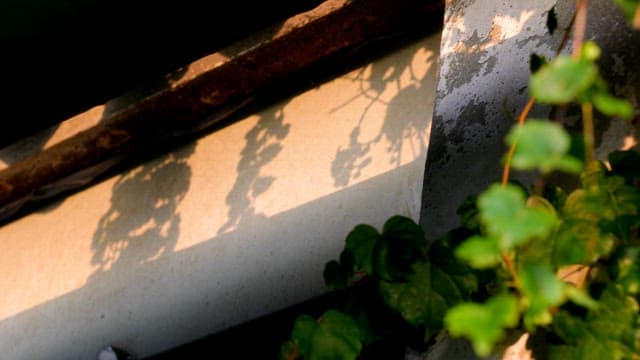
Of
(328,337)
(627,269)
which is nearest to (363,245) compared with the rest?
(328,337)

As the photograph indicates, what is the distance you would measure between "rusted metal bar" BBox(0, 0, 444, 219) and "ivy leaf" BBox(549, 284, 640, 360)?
1074 millimetres

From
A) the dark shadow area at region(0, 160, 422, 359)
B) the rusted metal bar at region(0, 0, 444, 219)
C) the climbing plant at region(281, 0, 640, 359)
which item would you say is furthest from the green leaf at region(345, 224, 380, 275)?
the rusted metal bar at region(0, 0, 444, 219)

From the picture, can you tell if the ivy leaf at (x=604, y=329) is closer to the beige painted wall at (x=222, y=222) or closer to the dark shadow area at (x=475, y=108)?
the dark shadow area at (x=475, y=108)

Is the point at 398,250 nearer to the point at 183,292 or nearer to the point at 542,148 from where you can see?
the point at 542,148

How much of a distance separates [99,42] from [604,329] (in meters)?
1.90

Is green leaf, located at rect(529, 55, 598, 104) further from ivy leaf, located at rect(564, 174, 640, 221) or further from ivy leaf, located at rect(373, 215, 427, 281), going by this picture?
ivy leaf, located at rect(373, 215, 427, 281)

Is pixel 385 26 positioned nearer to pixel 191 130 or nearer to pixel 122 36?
pixel 191 130

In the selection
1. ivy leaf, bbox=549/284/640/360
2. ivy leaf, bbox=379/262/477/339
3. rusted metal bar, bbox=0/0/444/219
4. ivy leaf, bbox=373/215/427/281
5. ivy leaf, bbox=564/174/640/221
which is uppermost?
rusted metal bar, bbox=0/0/444/219

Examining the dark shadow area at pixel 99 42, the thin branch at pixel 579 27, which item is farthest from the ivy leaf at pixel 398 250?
the dark shadow area at pixel 99 42

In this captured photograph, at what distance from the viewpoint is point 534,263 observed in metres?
0.96

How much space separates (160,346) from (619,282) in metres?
1.60

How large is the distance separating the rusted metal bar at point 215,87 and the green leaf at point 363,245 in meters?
0.76

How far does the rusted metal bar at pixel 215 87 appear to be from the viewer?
6.03 feet

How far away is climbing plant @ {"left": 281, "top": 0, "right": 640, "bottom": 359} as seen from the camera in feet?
2.00
